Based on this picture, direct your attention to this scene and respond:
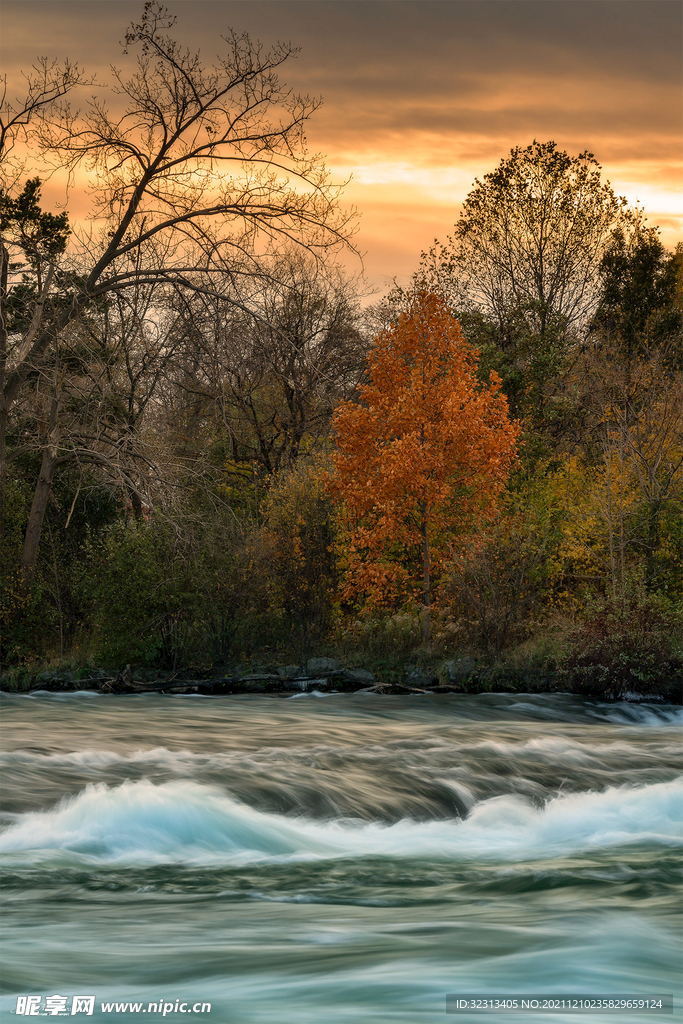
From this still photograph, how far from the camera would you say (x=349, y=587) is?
22.0 metres

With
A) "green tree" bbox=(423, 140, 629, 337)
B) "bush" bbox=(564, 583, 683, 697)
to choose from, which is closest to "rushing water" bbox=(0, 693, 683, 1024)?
"bush" bbox=(564, 583, 683, 697)

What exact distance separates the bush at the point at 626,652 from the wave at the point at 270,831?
744 cm

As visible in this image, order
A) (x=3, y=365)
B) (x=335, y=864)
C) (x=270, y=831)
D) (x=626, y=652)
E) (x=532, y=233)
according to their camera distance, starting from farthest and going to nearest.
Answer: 1. (x=532, y=233)
2. (x=3, y=365)
3. (x=626, y=652)
4. (x=270, y=831)
5. (x=335, y=864)

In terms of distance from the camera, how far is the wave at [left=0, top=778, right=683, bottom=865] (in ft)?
30.7

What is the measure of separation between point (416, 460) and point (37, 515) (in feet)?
29.2

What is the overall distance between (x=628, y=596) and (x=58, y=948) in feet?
50.6

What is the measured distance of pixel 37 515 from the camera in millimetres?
23500

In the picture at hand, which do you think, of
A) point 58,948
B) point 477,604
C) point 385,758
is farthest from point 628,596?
point 58,948

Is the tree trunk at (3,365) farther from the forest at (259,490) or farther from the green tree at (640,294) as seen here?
the green tree at (640,294)

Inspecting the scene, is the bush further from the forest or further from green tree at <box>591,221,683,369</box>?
green tree at <box>591,221,683,369</box>

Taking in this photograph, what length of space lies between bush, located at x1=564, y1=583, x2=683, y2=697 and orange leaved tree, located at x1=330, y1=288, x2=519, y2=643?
135 inches

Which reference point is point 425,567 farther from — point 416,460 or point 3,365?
point 3,365

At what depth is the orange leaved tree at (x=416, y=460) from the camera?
21.4 m

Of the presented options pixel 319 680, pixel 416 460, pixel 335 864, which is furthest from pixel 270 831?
pixel 416 460
